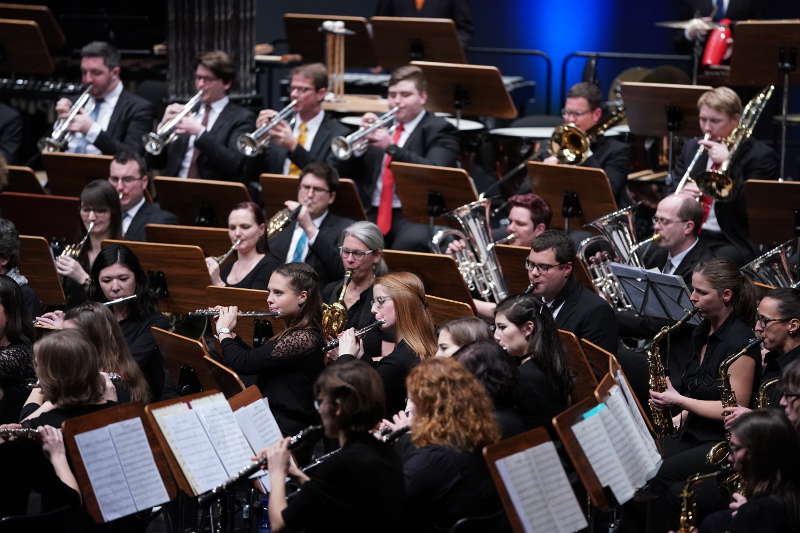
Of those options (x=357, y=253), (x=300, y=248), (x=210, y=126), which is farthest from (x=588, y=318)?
(x=210, y=126)

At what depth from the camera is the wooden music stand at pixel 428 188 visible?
272 inches

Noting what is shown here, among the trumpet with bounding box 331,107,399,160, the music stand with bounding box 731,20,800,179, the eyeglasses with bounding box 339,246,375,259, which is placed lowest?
the eyeglasses with bounding box 339,246,375,259

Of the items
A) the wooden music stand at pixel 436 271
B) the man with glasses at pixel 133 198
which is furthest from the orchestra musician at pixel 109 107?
the wooden music stand at pixel 436 271

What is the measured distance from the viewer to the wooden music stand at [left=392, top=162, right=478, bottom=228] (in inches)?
272

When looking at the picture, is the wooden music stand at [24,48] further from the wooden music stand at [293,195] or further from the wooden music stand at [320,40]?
the wooden music stand at [293,195]

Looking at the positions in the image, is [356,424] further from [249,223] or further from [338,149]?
[338,149]

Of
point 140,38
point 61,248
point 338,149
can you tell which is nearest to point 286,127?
point 338,149

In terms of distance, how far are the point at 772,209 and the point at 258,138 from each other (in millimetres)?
3036

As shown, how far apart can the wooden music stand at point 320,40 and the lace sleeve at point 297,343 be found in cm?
412

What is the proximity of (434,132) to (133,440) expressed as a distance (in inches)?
153

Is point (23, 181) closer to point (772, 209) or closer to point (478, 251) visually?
point (478, 251)

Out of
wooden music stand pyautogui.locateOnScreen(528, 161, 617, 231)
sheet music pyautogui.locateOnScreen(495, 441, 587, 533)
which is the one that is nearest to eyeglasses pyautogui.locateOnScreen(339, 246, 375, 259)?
wooden music stand pyautogui.locateOnScreen(528, 161, 617, 231)

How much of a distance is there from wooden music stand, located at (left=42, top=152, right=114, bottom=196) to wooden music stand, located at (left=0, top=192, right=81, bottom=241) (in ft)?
1.47

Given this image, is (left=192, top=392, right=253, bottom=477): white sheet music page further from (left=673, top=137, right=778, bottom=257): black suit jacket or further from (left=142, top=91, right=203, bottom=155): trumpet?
(left=142, top=91, right=203, bottom=155): trumpet
